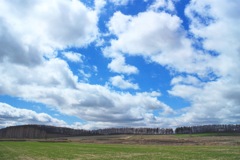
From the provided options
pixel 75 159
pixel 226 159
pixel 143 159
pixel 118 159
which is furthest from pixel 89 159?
pixel 226 159

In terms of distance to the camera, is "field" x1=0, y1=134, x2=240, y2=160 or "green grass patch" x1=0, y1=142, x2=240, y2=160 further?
"field" x1=0, y1=134, x2=240, y2=160

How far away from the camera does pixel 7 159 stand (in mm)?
34875

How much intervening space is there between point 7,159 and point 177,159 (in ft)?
71.3

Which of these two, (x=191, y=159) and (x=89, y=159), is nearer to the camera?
(x=191, y=159)

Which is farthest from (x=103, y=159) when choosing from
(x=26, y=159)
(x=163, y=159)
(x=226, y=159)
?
(x=226, y=159)

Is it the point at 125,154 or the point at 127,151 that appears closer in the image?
the point at 125,154

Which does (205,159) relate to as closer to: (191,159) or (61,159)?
(191,159)

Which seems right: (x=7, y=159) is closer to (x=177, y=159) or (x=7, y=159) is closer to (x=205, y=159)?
(x=177, y=159)

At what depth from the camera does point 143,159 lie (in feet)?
120

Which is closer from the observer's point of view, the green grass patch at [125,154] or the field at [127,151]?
the green grass patch at [125,154]

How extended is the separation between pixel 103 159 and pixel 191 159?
11498mm

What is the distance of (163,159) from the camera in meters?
36.2

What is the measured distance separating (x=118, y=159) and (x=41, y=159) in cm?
1044

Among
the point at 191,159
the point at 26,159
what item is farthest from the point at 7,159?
the point at 191,159
